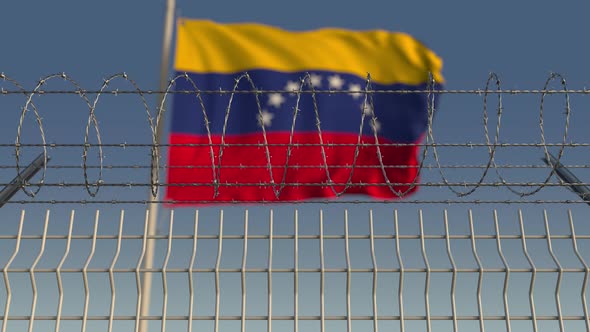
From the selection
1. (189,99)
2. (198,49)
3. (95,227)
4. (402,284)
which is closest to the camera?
(402,284)

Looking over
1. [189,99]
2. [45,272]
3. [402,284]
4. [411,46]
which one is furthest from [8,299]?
[411,46]

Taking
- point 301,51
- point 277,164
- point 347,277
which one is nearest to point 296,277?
point 347,277

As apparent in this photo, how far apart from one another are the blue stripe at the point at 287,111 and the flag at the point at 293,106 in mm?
20

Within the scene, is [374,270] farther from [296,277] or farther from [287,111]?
[287,111]

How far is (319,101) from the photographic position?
1355cm

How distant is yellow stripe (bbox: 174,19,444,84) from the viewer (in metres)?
14.0

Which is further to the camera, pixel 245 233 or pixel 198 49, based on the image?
pixel 198 49

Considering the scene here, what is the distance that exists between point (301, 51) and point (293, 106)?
1435 mm

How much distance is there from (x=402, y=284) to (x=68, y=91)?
12.2ft

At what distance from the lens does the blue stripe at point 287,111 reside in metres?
13.1

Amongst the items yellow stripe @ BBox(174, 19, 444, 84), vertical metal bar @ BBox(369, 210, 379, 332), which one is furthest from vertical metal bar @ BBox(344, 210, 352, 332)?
yellow stripe @ BBox(174, 19, 444, 84)

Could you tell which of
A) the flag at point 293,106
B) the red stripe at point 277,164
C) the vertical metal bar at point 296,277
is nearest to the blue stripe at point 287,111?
the flag at point 293,106

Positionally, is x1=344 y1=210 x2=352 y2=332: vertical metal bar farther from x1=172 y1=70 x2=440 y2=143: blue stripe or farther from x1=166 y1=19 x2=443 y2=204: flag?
x1=172 y1=70 x2=440 y2=143: blue stripe

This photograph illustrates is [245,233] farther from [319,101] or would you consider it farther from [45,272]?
[319,101]
